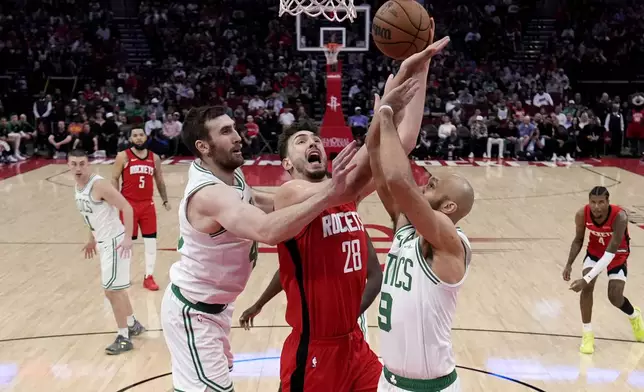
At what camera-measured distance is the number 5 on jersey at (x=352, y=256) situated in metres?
3.53

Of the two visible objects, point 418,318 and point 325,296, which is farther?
point 325,296

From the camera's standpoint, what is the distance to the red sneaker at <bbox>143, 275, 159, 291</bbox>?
7806 mm

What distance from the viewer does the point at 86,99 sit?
69.6 feet

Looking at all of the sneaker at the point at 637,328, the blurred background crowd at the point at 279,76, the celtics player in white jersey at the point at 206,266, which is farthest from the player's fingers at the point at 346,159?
the blurred background crowd at the point at 279,76

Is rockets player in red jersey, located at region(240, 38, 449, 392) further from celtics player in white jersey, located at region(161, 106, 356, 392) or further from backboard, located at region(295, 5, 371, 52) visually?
backboard, located at region(295, 5, 371, 52)

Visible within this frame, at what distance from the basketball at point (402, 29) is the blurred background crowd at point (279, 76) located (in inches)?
623

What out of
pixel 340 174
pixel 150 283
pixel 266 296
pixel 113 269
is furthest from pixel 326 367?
pixel 150 283

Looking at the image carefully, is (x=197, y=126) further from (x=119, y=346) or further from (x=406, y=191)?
(x=119, y=346)

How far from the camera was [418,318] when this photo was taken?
3227 millimetres

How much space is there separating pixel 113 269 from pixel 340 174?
372cm

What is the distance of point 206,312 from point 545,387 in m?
2.80

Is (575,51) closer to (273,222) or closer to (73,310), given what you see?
(73,310)

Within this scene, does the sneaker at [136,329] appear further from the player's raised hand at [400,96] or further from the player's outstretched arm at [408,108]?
the player's raised hand at [400,96]

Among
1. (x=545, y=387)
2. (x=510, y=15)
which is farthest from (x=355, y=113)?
(x=545, y=387)
